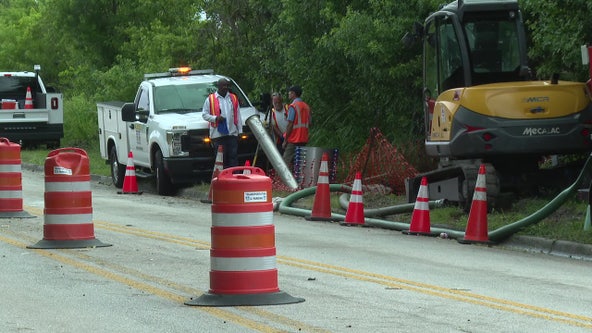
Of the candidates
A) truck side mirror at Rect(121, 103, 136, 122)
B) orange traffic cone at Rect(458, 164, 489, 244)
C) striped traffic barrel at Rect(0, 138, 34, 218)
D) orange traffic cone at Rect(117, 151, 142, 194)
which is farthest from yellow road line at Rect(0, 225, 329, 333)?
orange traffic cone at Rect(117, 151, 142, 194)

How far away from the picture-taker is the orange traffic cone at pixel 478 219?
1694cm

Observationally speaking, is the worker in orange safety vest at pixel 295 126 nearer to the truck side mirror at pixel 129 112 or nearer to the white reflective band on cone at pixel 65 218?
the truck side mirror at pixel 129 112

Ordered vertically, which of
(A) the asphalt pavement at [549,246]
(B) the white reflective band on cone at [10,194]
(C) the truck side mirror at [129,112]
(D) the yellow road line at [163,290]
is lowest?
(A) the asphalt pavement at [549,246]

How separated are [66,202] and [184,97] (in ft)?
37.0

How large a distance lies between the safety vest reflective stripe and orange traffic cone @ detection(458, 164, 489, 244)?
6509 mm

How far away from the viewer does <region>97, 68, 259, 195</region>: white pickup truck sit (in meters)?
25.2

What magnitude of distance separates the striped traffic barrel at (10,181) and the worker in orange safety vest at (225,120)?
185 inches

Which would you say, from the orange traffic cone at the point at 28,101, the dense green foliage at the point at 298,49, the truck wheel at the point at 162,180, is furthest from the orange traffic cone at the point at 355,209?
the orange traffic cone at the point at 28,101

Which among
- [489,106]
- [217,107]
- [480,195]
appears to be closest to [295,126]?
[217,107]

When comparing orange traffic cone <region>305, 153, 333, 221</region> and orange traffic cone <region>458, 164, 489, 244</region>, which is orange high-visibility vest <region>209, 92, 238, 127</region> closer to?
orange traffic cone <region>305, 153, 333, 221</region>

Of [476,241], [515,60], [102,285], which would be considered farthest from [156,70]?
[102,285]

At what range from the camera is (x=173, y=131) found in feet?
82.1

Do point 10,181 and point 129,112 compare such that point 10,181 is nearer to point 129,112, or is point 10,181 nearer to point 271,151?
point 271,151

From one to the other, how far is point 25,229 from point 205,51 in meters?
18.5
